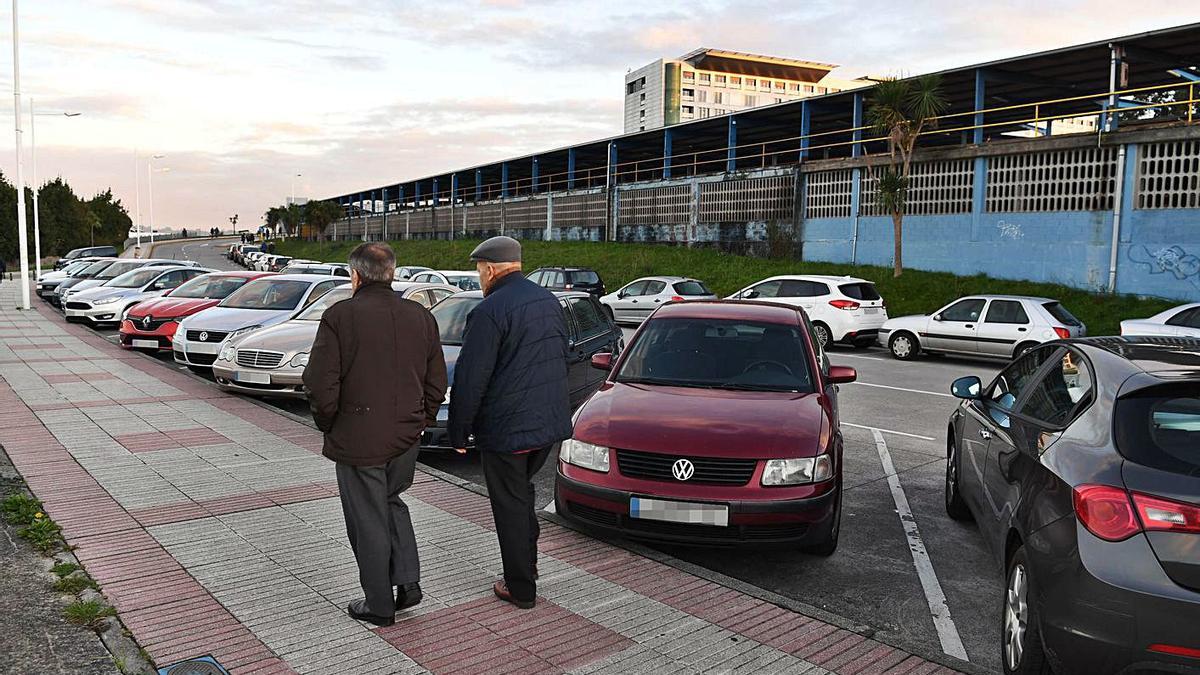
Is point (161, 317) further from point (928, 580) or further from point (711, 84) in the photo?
point (711, 84)

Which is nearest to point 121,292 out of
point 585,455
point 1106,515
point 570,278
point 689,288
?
point 570,278

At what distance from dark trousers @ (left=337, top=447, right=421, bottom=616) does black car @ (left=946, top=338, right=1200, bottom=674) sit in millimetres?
2722

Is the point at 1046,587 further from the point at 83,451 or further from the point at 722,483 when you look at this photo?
the point at 83,451

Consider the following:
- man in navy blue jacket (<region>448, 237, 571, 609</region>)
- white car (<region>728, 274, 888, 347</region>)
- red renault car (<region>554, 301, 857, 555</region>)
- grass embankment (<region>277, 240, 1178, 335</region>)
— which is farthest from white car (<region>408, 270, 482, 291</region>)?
man in navy blue jacket (<region>448, 237, 571, 609</region>)

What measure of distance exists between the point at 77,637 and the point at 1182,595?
440 cm

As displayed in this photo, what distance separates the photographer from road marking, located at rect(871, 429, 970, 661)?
4.31 meters

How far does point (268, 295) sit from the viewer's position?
1336cm

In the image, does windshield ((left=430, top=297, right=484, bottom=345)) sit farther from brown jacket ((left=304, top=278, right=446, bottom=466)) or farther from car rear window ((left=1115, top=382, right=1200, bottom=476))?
car rear window ((left=1115, top=382, right=1200, bottom=476))

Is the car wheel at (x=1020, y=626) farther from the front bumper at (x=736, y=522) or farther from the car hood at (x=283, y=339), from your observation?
the car hood at (x=283, y=339)

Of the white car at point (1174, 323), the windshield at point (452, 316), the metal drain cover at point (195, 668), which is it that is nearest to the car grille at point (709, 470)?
the metal drain cover at point (195, 668)

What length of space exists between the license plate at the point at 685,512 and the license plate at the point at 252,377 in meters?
6.51

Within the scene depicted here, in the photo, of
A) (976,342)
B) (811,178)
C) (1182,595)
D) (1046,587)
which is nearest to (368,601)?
(1046,587)

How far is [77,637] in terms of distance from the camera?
392 cm

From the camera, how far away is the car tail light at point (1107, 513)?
3.10m
